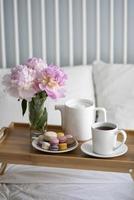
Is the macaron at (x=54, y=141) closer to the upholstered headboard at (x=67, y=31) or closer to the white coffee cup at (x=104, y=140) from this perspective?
the white coffee cup at (x=104, y=140)

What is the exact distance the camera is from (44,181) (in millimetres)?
1456

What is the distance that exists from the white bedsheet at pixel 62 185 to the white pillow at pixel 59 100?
14.5 inches

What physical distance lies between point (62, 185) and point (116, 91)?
0.69m

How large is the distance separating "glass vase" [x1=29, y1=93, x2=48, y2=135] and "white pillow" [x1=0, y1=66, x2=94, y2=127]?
40 cm

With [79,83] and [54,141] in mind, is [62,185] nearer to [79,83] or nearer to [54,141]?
[54,141]

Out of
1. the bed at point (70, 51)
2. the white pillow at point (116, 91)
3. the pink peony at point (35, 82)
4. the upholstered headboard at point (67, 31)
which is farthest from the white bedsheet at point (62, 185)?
the upholstered headboard at point (67, 31)

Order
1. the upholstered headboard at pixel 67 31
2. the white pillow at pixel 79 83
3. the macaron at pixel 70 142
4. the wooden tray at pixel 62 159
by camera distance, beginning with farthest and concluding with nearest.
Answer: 1. the upholstered headboard at pixel 67 31
2. the white pillow at pixel 79 83
3. the macaron at pixel 70 142
4. the wooden tray at pixel 62 159

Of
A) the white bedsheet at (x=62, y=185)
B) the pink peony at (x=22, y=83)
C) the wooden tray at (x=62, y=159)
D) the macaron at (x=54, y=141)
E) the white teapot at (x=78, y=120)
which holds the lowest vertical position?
the white bedsheet at (x=62, y=185)

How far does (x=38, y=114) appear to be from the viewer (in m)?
1.45

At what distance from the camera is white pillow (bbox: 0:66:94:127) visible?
1.91 meters

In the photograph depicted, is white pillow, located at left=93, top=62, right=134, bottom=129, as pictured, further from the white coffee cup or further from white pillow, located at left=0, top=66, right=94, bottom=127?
the white coffee cup

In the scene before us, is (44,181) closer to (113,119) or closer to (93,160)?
(93,160)

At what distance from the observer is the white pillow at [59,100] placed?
1907mm

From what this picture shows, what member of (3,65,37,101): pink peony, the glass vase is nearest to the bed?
the glass vase
